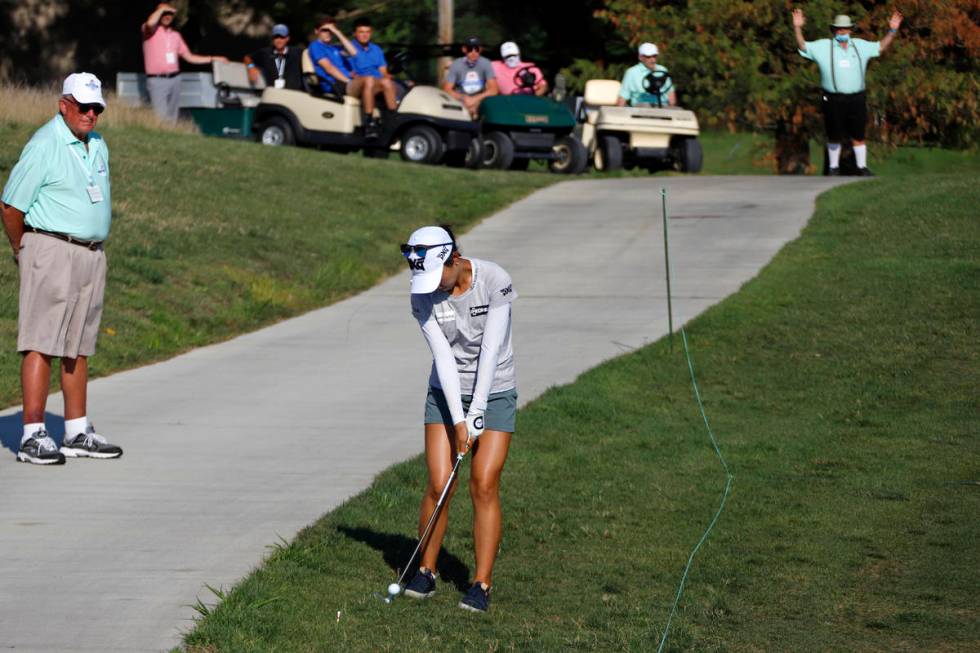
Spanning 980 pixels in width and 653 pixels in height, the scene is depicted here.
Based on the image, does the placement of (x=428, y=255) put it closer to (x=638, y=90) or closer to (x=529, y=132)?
(x=529, y=132)

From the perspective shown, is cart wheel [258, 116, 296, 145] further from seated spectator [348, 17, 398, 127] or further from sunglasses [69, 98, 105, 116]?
sunglasses [69, 98, 105, 116]

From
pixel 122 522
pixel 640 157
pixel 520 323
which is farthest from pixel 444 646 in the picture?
pixel 640 157

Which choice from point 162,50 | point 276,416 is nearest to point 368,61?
point 162,50

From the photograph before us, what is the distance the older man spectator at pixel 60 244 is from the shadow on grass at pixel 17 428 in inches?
19.6

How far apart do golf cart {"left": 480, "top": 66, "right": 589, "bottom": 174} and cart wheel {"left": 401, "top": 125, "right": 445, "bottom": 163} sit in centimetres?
91

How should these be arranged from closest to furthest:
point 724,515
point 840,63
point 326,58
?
point 724,515 → point 840,63 → point 326,58

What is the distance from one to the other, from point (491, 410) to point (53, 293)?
3244mm

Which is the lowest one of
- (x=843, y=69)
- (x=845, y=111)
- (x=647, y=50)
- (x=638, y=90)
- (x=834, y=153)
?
(x=834, y=153)

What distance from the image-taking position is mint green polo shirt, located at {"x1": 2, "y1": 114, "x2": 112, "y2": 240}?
8773 millimetres

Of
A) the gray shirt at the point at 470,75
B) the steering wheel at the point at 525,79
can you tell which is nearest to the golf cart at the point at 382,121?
the gray shirt at the point at 470,75

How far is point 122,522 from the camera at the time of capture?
25.9ft

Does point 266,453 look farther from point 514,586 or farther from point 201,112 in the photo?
point 201,112

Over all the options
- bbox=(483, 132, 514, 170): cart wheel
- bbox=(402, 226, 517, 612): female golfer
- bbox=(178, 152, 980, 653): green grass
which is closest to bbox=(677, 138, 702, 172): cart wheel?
bbox=(483, 132, 514, 170): cart wheel

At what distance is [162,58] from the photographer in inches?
881
